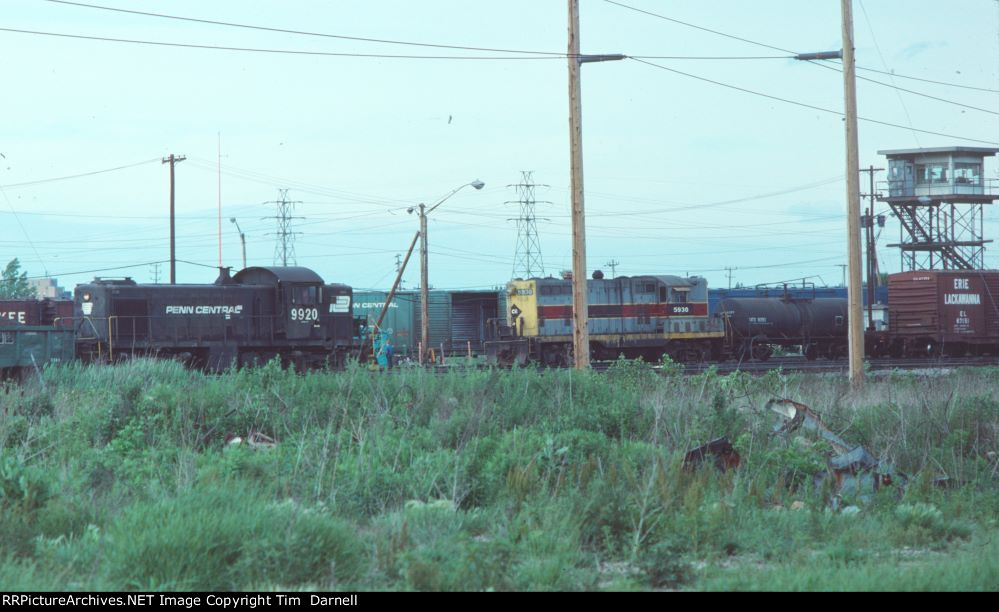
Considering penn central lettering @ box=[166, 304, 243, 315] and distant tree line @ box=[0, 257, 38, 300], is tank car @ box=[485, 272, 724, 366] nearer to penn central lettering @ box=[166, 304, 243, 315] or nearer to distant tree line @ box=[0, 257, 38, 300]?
penn central lettering @ box=[166, 304, 243, 315]

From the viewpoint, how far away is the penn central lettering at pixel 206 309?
2855cm

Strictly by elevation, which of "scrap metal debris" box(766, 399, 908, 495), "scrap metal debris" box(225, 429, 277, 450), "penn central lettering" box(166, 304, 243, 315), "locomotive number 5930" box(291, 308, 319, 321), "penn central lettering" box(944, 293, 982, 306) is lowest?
"scrap metal debris" box(766, 399, 908, 495)

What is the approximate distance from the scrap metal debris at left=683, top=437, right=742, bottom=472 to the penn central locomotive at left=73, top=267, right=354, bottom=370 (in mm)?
19165

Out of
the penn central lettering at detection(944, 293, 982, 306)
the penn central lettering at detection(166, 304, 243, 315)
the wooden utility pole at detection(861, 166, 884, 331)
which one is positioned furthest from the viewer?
the wooden utility pole at detection(861, 166, 884, 331)

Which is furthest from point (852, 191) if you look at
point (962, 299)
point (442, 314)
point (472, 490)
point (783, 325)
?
point (442, 314)

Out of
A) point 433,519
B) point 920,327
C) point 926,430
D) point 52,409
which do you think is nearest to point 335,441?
point 433,519

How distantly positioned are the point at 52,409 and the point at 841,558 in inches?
417

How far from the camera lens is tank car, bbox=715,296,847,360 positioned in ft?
129

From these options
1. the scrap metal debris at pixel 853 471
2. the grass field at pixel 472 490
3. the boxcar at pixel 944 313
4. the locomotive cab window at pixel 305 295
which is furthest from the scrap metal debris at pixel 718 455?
the boxcar at pixel 944 313

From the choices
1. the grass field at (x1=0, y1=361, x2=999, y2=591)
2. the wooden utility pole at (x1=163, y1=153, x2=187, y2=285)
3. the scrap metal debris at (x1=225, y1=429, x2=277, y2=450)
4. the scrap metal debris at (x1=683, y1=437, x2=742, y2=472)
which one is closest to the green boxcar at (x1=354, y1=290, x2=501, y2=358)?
the wooden utility pole at (x1=163, y1=153, x2=187, y2=285)

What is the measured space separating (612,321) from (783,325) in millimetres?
8576

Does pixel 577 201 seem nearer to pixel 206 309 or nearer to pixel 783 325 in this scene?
pixel 206 309

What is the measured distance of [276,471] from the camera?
9.44 metres

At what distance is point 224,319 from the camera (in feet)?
95.9
